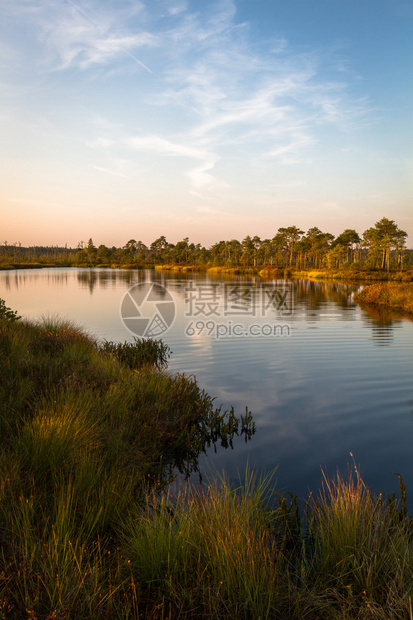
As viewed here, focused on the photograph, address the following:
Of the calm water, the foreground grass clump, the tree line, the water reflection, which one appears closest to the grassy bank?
the calm water

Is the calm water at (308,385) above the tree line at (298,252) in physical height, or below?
below

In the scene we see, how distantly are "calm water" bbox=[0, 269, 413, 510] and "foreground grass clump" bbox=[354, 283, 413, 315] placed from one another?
19.4ft

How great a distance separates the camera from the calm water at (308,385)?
7.00 meters

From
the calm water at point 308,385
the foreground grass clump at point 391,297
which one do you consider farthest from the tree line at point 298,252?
the calm water at point 308,385

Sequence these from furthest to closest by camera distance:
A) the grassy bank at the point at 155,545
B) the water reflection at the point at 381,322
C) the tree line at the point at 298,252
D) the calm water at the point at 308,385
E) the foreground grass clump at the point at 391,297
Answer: the tree line at the point at 298,252, the foreground grass clump at the point at 391,297, the water reflection at the point at 381,322, the calm water at the point at 308,385, the grassy bank at the point at 155,545

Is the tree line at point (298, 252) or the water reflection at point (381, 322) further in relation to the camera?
the tree line at point (298, 252)

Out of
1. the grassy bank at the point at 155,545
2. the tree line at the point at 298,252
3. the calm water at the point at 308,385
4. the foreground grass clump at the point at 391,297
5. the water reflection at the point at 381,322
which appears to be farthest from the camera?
the tree line at the point at 298,252

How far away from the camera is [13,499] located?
3.71m

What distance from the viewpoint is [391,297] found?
3350 cm

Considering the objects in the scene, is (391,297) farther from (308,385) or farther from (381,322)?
(308,385)

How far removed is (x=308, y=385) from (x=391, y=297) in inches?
1015

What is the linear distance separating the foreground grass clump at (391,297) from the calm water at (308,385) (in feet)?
19.4

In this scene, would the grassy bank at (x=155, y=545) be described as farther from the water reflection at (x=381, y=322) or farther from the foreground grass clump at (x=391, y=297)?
the foreground grass clump at (x=391, y=297)

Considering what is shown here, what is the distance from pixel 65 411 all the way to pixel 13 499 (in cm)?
202
